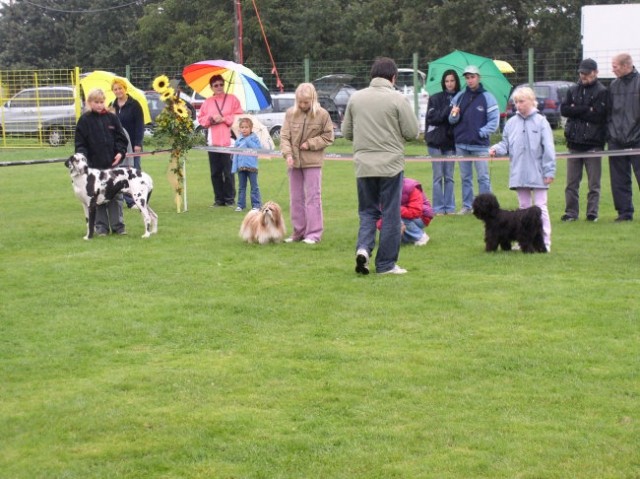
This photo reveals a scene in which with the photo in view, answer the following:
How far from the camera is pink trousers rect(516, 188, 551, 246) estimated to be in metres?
11.0

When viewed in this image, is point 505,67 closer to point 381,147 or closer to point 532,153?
point 532,153

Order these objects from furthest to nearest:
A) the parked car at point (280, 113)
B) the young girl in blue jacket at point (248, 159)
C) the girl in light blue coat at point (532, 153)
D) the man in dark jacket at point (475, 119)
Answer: the parked car at point (280, 113) → the young girl in blue jacket at point (248, 159) → the man in dark jacket at point (475, 119) → the girl in light blue coat at point (532, 153)

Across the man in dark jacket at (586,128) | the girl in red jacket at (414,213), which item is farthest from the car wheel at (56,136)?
the girl in red jacket at (414,213)

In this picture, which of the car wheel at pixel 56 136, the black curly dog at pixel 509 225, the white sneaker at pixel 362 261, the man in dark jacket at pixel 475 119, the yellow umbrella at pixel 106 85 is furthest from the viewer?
the car wheel at pixel 56 136

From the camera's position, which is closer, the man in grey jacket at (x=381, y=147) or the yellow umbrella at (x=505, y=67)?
the man in grey jacket at (x=381, y=147)

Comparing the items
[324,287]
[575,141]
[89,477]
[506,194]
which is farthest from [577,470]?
[506,194]

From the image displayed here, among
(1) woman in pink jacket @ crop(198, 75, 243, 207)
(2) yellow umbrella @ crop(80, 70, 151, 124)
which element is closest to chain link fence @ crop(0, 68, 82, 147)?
(2) yellow umbrella @ crop(80, 70, 151, 124)

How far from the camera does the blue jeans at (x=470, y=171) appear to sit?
45.5ft

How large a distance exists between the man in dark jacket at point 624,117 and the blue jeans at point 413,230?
3.06m

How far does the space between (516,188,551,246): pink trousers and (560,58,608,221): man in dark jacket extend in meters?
2.45

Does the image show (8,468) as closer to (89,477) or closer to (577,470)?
(89,477)

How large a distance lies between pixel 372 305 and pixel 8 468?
13.0ft

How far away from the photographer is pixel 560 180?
19.4 meters

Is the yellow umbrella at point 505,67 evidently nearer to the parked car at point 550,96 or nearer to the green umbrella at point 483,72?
the parked car at point 550,96
